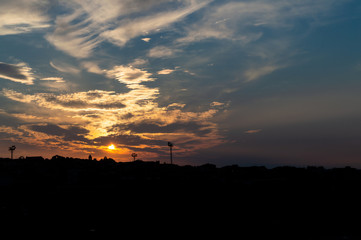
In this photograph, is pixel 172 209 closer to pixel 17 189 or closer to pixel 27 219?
pixel 27 219

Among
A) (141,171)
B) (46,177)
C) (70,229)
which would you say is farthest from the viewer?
(141,171)

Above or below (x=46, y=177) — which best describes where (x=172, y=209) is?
below

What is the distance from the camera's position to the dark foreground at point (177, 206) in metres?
15.9

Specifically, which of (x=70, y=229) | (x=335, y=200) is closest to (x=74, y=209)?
(x=70, y=229)

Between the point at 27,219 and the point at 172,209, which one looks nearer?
the point at 27,219

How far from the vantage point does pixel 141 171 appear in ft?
123

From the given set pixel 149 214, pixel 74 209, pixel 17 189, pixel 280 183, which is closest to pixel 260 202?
pixel 280 183

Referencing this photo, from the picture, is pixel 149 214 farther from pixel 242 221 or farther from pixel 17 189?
pixel 17 189

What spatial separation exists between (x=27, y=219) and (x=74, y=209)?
388cm

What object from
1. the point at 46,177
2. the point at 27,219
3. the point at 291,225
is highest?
the point at 46,177

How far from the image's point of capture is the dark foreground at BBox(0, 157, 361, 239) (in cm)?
1586

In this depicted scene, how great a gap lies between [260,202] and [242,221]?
6.17 meters

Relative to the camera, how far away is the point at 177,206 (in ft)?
69.4

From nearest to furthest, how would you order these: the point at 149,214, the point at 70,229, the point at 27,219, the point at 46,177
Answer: the point at 70,229
the point at 27,219
the point at 149,214
the point at 46,177
